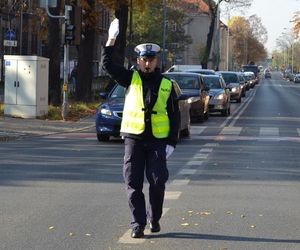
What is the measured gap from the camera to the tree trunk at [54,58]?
24547mm

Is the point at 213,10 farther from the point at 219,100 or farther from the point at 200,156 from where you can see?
the point at 200,156

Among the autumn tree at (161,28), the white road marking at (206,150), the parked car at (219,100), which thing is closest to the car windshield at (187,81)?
the parked car at (219,100)

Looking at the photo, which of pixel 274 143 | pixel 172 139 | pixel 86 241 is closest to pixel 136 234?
pixel 86 241

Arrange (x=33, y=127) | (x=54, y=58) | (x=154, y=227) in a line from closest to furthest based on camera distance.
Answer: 1. (x=154, y=227)
2. (x=33, y=127)
3. (x=54, y=58)

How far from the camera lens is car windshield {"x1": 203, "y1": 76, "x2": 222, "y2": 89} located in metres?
27.7

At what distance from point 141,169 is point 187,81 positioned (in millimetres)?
16941

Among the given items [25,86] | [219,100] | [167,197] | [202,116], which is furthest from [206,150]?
[219,100]

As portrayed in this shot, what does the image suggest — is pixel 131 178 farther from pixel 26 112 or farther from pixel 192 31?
pixel 192 31

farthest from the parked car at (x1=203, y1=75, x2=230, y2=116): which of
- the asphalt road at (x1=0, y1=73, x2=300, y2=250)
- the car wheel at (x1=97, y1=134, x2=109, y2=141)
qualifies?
the car wheel at (x1=97, y1=134, x2=109, y2=141)

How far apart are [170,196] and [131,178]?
2.46 metres

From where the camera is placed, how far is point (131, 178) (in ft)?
20.9

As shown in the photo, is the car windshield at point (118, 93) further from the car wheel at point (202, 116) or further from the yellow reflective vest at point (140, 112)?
the yellow reflective vest at point (140, 112)

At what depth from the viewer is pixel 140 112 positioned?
249 inches

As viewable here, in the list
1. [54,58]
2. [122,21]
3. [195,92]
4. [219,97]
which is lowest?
[219,97]
